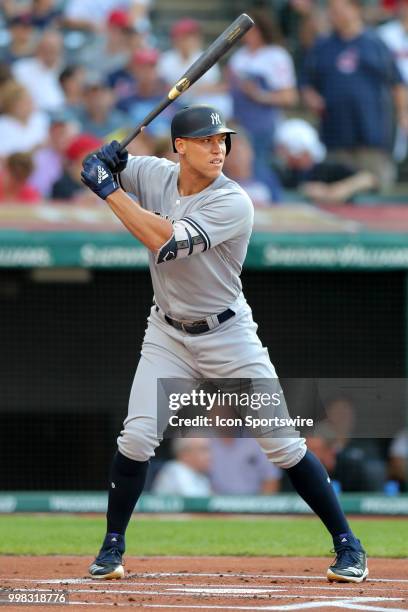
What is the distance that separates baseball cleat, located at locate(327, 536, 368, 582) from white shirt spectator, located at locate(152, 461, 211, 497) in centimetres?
380

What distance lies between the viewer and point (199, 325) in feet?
14.5

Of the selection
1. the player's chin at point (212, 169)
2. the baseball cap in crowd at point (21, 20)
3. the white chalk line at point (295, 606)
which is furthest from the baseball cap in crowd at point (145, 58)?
the white chalk line at point (295, 606)

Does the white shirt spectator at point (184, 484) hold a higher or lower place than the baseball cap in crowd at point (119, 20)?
lower

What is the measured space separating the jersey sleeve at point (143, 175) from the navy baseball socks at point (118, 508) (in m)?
0.98

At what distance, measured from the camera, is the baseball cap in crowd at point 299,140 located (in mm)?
9758

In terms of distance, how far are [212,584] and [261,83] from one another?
6.35 metres

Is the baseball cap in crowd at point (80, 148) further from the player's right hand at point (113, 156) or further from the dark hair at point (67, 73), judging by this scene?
the player's right hand at point (113, 156)

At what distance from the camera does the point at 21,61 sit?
10.3 meters

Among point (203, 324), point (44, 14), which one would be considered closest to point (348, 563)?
point (203, 324)

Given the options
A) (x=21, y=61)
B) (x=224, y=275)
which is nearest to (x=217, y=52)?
(x=224, y=275)

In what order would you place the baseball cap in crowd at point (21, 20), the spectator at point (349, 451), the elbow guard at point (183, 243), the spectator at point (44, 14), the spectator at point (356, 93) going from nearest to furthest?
the elbow guard at point (183, 243) → the spectator at point (349, 451) → the spectator at point (356, 93) → the baseball cap in crowd at point (21, 20) → the spectator at point (44, 14)

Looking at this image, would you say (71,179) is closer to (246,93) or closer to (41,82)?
(41,82)

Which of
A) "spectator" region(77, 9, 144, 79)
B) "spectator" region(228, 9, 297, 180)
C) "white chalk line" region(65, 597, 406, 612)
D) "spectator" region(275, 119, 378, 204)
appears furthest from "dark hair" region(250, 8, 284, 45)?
"white chalk line" region(65, 597, 406, 612)

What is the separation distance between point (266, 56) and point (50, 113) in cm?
186
